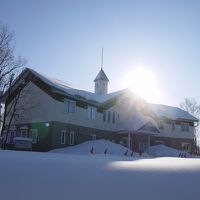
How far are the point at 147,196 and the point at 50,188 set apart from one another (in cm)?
174

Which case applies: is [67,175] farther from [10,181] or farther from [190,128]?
[190,128]

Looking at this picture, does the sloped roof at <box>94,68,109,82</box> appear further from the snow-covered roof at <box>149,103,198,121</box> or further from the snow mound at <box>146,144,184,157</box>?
the snow mound at <box>146,144,184,157</box>

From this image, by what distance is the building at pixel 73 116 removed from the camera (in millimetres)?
31703

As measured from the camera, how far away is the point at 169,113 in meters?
49.2

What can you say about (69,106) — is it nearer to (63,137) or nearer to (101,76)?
(63,137)

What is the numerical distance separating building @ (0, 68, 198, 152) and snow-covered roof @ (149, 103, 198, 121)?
2.27ft

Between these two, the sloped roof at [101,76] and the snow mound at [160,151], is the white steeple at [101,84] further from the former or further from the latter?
the snow mound at [160,151]

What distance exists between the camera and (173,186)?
575 centimetres

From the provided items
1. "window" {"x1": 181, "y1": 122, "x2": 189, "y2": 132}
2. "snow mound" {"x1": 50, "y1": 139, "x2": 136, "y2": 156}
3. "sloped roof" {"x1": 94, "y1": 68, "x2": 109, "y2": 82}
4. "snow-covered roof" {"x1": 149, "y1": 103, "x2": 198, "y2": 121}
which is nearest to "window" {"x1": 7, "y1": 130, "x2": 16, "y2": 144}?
"snow mound" {"x1": 50, "y1": 139, "x2": 136, "y2": 156}

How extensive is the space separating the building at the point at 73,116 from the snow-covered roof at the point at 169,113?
691 mm

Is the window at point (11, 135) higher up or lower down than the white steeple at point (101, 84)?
lower down

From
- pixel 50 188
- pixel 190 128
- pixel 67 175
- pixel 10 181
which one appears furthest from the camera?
pixel 190 128

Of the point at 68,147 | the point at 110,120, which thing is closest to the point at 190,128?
the point at 110,120

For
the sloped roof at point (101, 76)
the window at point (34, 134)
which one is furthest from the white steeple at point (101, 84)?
the window at point (34, 134)
